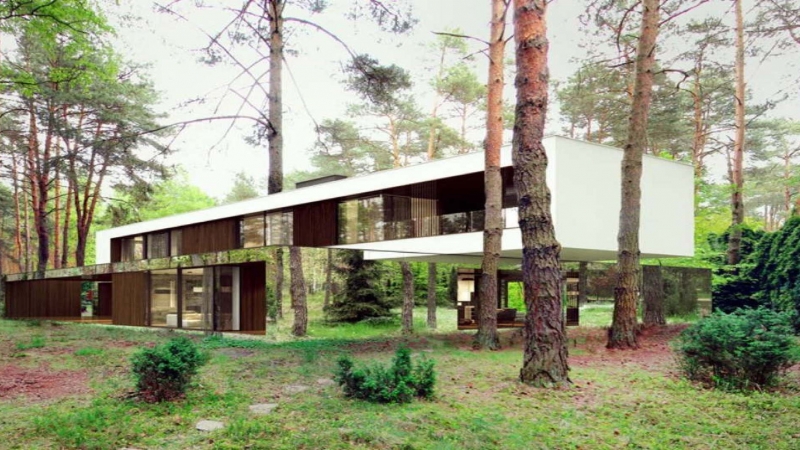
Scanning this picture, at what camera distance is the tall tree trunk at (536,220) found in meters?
6.93

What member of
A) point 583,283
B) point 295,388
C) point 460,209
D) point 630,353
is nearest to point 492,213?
point 630,353

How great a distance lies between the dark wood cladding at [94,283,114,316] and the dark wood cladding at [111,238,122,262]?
4.21 m

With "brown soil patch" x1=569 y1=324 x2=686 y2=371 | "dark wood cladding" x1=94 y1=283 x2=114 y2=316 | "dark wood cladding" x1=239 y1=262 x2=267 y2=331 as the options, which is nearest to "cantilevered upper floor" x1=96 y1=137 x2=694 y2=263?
"brown soil patch" x1=569 y1=324 x2=686 y2=371

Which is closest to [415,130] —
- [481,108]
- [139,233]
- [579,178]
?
[481,108]

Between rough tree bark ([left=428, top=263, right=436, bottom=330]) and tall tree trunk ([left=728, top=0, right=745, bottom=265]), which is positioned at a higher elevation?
tall tree trunk ([left=728, top=0, right=745, bottom=265])

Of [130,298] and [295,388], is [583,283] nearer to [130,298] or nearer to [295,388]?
[295,388]

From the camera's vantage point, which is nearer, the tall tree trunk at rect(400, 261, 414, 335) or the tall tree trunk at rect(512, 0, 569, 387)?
the tall tree trunk at rect(512, 0, 569, 387)

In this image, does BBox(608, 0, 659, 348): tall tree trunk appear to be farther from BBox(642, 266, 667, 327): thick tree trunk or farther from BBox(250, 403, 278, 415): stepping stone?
BBox(250, 403, 278, 415): stepping stone

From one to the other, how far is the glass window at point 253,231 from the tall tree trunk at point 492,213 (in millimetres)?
9668

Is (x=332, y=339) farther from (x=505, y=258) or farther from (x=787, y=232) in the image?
(x=787, y=232)

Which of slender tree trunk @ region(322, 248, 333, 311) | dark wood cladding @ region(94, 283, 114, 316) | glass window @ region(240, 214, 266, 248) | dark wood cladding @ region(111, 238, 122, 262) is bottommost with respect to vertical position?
dark wood cladding @ region(94, 283, 114, 316)

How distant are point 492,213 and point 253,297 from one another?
5.13m

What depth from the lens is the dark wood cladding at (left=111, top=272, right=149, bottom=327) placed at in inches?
606

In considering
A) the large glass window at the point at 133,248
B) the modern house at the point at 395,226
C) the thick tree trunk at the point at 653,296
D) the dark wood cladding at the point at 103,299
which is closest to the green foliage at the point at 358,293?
the modern house at the point at 395,226
